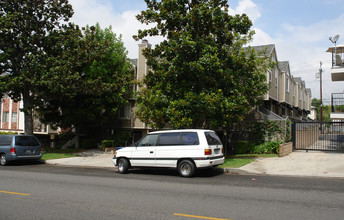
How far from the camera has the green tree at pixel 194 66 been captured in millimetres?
14031

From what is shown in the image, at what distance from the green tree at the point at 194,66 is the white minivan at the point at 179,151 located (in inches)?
97.2

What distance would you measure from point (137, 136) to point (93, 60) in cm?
760

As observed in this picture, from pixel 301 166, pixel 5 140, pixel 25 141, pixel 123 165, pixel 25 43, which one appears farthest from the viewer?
pixel 25 43

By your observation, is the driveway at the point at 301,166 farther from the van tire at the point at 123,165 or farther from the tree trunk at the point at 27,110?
the tree trunk at the point at 27,110

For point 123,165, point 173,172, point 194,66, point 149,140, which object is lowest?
point 173,172

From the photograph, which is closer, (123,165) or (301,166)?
(123,165)

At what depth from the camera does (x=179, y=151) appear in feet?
36.6

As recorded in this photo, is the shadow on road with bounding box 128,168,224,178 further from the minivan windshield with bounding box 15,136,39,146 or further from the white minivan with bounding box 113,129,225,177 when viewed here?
the minivan windshield with bounding box 15,136,39,146

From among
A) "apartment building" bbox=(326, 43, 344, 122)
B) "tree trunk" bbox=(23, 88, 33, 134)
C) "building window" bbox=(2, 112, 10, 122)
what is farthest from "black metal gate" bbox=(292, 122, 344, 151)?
"building window" bbox=(2, 112, 10, 122)

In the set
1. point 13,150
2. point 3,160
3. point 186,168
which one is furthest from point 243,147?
point 3,160

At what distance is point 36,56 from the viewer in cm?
2042

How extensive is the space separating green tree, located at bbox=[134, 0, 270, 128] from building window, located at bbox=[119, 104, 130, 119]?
32.1ft

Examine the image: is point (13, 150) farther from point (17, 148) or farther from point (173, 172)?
point (173, 172)

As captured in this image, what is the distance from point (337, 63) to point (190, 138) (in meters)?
14.2
